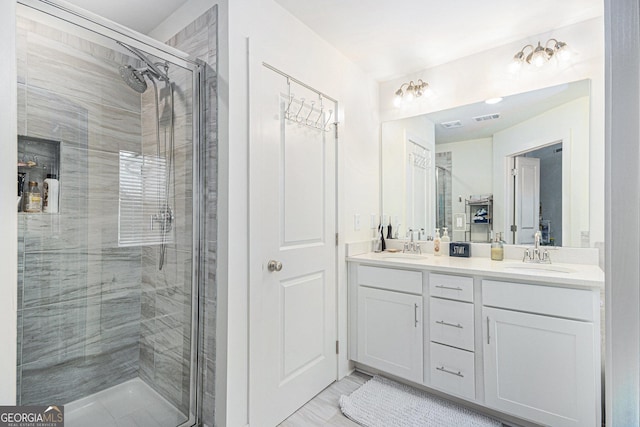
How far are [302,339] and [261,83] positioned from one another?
1564 millimetres

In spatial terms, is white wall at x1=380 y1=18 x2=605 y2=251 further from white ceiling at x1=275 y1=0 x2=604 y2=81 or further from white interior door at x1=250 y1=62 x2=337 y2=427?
white interior door at x1=250 y1=62 x2=337 y2=427

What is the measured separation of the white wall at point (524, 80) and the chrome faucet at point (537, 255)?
10.7 inches

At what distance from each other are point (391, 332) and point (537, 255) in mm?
1122

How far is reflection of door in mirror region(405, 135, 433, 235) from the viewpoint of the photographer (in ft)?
8.66

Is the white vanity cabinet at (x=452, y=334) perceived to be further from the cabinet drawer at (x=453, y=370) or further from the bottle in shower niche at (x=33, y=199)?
the bottle in shower niche at (x=33, y=199)

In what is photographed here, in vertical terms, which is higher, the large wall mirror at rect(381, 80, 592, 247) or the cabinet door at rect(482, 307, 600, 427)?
the large wall mirror at rect(381, 80, 592, 247)

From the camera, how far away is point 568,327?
157cm

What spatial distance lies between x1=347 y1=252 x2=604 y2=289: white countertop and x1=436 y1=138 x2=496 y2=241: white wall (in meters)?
0.44

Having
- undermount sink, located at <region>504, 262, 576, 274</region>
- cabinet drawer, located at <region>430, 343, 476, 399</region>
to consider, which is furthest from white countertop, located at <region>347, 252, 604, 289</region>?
cabinet drawer, located at <region>430, 343, 476, 399</region>

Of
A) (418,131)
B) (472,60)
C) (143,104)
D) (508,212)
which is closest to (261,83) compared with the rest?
(143,104)

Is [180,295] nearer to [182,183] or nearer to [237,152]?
[182,183]

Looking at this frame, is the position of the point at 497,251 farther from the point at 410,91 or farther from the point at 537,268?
the point at 410,91

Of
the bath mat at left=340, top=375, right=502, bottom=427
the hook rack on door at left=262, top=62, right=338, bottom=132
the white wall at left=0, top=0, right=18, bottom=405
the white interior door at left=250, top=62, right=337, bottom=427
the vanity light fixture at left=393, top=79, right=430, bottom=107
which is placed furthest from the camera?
the vanity light fixture at left=393, top=79, right=430, bottom=107

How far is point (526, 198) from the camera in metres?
2.21
